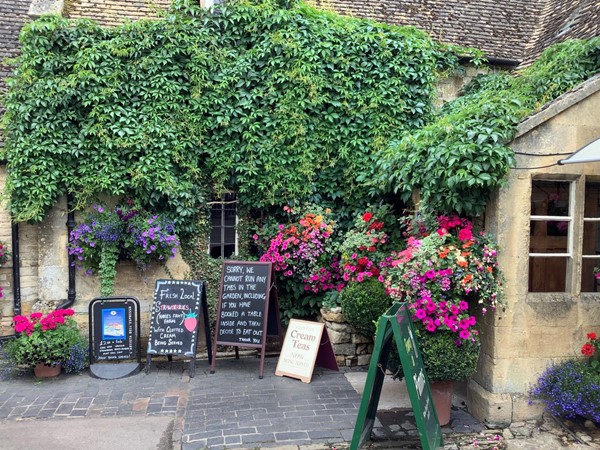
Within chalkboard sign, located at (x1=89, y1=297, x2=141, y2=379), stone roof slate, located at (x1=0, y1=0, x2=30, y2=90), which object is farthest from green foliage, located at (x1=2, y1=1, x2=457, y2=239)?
chalkboard sign, located at (x1=89, y1=297, x2=141, y2=379)

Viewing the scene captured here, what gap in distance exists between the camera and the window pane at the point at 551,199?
5.61m

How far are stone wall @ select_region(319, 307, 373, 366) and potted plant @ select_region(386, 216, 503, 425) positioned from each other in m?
2.06

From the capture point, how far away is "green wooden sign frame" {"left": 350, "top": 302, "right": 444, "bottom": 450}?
414 cm

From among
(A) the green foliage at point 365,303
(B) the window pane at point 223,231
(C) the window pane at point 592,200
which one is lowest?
(A) the green foliage at point 365,303

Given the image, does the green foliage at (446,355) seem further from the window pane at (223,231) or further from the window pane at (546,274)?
the window pane at (223,231)

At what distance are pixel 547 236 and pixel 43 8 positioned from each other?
7.79m

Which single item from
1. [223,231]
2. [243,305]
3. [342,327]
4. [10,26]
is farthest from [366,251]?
[10,26]

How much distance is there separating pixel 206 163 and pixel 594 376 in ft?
18.6

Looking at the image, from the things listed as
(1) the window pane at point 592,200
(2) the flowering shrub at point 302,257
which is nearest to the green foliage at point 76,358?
(2) the flowering shrub at point 302,257

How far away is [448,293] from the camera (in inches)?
201

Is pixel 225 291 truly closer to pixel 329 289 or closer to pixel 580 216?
pixel 329 289

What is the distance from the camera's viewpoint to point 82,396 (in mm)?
6000

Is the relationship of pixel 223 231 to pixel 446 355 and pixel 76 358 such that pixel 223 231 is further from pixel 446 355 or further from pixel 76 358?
pixel 446 355

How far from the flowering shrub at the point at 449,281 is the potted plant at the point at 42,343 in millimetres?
4360
